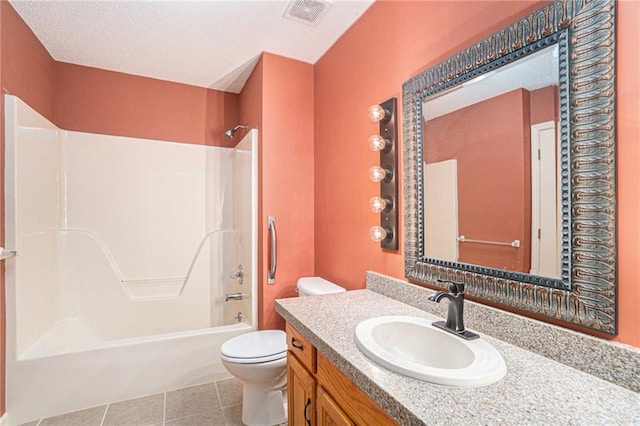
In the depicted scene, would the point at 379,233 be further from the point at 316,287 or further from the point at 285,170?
the point at 285,170

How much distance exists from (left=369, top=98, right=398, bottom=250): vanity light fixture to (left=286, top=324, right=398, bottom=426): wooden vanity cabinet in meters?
0.68

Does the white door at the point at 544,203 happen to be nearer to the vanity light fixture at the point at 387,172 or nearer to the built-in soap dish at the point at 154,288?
the vanity light fixture at the point at 387,172

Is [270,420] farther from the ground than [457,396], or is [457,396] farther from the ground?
[457,396]

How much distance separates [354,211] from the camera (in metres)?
1.98

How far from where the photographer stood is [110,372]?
206 centimetres

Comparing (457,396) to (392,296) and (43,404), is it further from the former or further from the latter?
(43,404)

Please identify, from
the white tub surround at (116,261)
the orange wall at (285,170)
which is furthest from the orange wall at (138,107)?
the orange wall at (285,170)

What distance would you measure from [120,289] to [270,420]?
185 centimetres

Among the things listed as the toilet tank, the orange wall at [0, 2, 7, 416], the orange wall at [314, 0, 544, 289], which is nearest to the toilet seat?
the toilet tank

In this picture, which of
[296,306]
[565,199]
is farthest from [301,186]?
[565,199]

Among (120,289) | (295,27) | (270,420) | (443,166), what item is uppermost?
(295,27)

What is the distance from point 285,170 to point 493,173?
162cm

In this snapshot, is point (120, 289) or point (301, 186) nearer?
point (301, 186)

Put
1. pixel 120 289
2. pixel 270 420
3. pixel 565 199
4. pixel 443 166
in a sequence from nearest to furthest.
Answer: pixel 565 199
pixel 443 166
pixel 270 420
pixel 120 289
